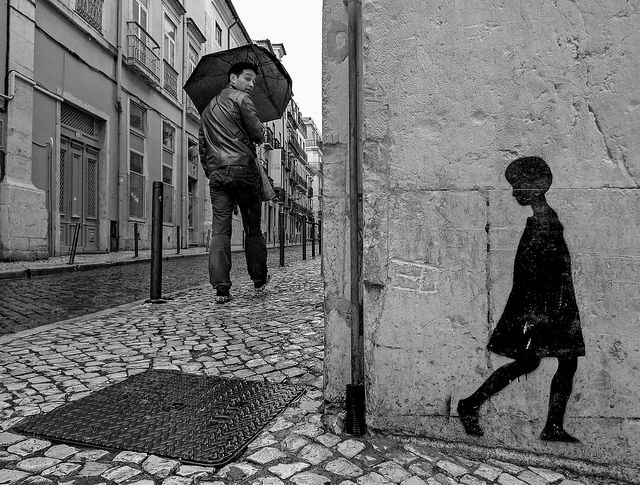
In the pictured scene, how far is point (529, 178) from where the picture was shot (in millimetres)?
1496

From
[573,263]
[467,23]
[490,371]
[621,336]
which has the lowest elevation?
[490,371]

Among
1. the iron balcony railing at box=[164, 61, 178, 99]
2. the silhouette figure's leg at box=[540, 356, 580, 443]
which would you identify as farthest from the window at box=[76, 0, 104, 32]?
the silhouette figure's leg at box=[540, 356, 580, 443]

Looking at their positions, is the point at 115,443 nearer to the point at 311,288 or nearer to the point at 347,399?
the point at 347,399

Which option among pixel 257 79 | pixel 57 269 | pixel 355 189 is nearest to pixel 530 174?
pixel 355 189

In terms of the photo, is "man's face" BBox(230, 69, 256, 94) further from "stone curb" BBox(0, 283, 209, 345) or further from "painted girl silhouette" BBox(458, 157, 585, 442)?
"painted girl silhouette" BBox(458, 157, 585, 442)

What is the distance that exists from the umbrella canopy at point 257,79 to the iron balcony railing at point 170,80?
1454 centimetres

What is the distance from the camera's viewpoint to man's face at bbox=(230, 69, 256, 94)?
15.1ft

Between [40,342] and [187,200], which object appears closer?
[40,342]

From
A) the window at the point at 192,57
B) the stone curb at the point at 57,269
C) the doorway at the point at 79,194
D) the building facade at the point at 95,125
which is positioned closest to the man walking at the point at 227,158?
the stone curb at the point at 57,269

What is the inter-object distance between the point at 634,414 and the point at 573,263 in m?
0.47

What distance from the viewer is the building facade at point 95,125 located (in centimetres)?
979

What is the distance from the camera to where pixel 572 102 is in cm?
146

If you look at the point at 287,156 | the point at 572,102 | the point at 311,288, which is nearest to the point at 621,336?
the point at 572,102

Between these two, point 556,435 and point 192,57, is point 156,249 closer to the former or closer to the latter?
point 556,435
